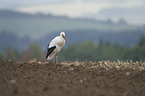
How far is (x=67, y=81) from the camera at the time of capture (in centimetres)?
805

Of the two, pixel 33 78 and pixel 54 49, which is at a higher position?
pixel 54 49

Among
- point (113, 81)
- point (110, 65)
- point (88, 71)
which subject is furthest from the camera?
point (110, 65)

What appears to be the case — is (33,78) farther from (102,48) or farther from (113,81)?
(102,48)

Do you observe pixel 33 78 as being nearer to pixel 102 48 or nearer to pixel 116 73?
pixel 116 73

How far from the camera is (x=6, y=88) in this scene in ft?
23.0

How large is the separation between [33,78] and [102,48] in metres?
118

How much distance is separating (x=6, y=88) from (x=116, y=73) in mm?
3763

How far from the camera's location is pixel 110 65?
10742 mm

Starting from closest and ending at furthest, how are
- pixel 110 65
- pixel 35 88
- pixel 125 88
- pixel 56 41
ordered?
pixel 35 88
pixel 125 88
pixel 110 65
pixel 56 41

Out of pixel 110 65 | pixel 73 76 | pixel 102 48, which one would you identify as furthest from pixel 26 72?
pixel 102 48

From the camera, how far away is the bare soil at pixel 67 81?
653 cm

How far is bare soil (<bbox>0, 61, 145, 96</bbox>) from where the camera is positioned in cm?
653

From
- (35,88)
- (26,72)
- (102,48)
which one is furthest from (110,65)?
(102,48)

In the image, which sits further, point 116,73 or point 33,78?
point 116,73
